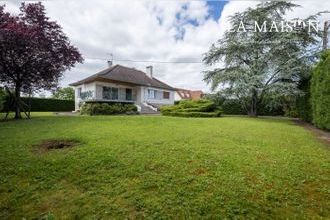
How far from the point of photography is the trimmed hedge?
16953 mm

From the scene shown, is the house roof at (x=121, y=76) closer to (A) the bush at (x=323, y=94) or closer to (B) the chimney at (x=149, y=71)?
(B) the chimney at (x=149, y=71)

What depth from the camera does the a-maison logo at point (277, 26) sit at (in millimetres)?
15914

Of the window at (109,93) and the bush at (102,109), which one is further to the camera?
the window at (109,93)

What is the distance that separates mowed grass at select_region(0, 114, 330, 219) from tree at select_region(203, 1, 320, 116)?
11.0 m

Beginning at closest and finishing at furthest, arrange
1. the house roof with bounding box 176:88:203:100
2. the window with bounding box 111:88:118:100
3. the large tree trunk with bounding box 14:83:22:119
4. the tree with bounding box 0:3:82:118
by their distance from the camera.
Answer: the tree with bounding box 0:3:82:118 → the large tree trunk with bounding box 14:83:22:119 → the window with bounding box 111:88:118:100 → the house roof with bounding box 176:88:203:100

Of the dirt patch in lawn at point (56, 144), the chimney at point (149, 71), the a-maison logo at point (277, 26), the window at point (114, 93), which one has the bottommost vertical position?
the dirt patch in lawn at point (56, 144)

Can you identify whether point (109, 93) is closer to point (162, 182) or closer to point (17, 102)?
point (17, 102)

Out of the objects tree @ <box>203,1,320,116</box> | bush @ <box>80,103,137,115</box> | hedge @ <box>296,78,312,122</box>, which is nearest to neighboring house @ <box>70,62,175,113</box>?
bush @ <box>80,103,137,115</box>

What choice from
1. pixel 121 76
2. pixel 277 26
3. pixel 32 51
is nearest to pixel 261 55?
pixel 277 26

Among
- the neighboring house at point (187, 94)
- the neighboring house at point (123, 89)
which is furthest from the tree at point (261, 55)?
the neighboring house at point (187, 94)

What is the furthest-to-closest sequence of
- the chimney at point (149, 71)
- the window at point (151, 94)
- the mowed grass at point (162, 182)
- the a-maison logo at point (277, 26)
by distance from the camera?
the chimney at point (149, 71)
the window at point (151, 94)
the a-maison logo at point (277, 26)
the mowed grass at point (162, 182)

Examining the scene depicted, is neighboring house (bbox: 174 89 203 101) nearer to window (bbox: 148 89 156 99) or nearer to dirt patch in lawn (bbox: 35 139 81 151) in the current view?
window (bbox: 148 89 156 99)

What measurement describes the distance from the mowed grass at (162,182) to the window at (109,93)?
A: 62.9 ft

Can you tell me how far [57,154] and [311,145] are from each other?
6863 millimetres
